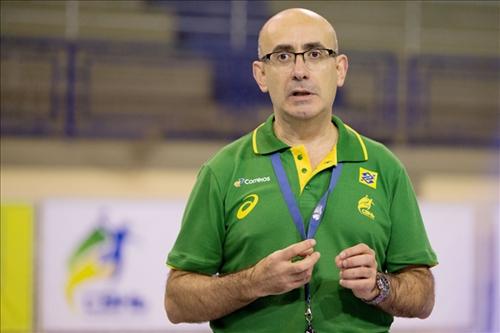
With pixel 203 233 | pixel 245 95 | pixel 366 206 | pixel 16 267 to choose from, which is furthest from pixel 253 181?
pixel 245 95

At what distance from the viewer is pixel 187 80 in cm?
484

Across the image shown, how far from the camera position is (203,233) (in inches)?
78.3

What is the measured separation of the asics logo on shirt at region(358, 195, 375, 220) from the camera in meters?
→ 1.98

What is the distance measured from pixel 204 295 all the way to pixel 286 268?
0.26 m

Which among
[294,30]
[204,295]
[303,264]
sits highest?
[294,30]

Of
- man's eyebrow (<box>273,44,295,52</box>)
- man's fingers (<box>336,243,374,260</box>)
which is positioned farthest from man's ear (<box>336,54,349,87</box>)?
man's fingers (<box>336,243,374,260</box>)

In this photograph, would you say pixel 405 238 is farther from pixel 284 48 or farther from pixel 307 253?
pixel 284 48

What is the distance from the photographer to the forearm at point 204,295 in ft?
6.16

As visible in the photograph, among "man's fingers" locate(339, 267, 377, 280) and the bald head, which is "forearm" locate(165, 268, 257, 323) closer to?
"man's fingers" locate(339, 267, 377, 280)

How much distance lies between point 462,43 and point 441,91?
1.04 feet

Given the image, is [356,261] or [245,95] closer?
[356,261]

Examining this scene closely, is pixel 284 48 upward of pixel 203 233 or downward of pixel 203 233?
upward

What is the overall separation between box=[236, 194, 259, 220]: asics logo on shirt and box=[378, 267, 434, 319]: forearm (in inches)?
13.9

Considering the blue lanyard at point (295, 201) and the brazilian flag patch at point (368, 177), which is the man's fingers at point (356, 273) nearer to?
the blue lanyard at point (295, 201)
